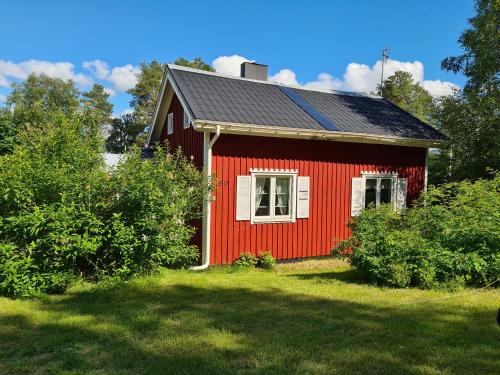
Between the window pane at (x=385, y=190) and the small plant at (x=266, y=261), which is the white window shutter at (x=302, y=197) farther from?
the window pane at (x=385, y=190)

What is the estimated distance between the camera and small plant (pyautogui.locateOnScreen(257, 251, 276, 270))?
382 inches

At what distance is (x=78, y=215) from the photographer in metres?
6.82

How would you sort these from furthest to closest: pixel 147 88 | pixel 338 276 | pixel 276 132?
pixel 147 88, pixel 276 132, pixel 338 276

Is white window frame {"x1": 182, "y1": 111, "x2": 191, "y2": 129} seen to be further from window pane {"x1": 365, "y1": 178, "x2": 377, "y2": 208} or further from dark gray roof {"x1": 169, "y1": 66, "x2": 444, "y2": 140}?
window pane {"x1": 365, "y1": 178, "x2": 377, "y2": 208}

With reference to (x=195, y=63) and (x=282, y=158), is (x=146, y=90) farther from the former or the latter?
(x=282, y=158)

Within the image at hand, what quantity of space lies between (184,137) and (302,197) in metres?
3.41

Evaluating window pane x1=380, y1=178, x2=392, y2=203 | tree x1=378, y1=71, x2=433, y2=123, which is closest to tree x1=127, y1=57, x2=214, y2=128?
tree x1=378, y1=71, x2=433, y2=123

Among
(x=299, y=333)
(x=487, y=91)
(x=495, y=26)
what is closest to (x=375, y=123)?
(x=487, y=91)

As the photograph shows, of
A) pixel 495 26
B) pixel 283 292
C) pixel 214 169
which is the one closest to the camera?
pixel 283 292

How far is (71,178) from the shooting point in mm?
7000

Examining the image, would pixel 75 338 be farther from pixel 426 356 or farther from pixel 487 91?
pixel 487 91

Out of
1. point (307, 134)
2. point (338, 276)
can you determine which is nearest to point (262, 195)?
point (307, 134)

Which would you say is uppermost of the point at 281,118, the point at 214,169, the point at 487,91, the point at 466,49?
the point at 466,49

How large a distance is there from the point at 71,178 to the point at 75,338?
323 centimetres
